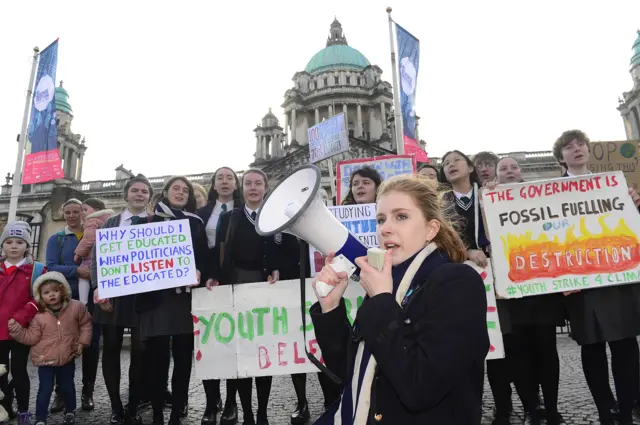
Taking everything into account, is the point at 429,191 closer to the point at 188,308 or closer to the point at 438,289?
the point at 438,289

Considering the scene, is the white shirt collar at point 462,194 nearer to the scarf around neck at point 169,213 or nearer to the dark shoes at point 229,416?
the scarf around neck at point 169,213

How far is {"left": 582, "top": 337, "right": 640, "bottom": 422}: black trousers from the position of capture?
340 cm

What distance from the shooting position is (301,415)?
Answer: 418 cm

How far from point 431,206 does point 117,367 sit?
3.67 meters

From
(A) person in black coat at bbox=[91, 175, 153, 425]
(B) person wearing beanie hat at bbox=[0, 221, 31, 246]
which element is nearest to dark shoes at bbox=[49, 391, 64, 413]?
(A) person in black coat at bbox=[91, 175, 153, 425]

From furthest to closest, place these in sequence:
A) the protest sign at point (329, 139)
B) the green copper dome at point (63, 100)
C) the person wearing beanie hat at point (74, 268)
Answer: the green copper dome at point (63, 100)
the protest sign at point (329, 139)
the person wearing beanie hat at point (74, 268)

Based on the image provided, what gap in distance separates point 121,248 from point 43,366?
53.6 inches

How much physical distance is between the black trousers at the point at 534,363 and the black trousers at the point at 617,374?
0.26m

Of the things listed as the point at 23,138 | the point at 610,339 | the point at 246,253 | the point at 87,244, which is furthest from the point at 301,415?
the point at 23,138

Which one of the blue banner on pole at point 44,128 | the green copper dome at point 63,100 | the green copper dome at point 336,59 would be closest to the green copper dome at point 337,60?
the green copper dome at point 336,59

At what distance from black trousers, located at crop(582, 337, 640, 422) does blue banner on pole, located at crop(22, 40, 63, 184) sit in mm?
11643

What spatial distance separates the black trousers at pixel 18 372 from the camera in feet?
13.9

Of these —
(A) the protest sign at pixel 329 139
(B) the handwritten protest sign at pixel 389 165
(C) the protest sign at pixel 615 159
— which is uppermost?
(A) the protest sign at pixel 329 139

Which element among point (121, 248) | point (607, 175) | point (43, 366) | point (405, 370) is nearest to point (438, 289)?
point (405, 370)
